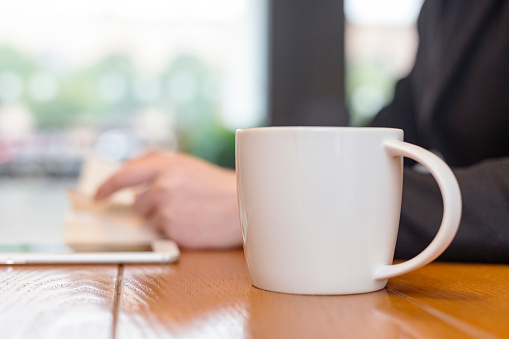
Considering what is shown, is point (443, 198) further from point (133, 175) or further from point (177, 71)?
point (177, 71)

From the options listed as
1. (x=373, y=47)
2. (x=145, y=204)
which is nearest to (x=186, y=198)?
(x=145, y=204)

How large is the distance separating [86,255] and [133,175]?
8.6 inches

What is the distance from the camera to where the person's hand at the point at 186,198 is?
588 millimetres

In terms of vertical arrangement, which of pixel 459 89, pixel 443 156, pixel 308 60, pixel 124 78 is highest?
pixel 459 89

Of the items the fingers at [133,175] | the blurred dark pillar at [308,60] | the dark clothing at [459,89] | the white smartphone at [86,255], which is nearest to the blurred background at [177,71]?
the blurred dark pillar at [308,60]

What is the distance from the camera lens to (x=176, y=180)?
63cm

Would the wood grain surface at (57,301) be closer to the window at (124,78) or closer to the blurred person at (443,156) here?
the blurred person at (443,156)

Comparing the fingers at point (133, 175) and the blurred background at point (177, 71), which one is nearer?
the fingers at point (133, 175)

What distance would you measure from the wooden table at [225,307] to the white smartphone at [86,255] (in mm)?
25

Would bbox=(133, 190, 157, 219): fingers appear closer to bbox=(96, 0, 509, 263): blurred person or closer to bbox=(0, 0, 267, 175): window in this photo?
bbox=(96, 0, 509, 263): blurred person

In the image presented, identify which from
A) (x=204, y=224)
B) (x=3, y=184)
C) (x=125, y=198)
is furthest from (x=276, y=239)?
(x=3, y=184)

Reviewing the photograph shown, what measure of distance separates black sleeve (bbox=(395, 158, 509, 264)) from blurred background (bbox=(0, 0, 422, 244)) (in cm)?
323

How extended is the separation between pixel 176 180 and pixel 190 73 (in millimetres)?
3480

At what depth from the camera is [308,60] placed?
375 cm
